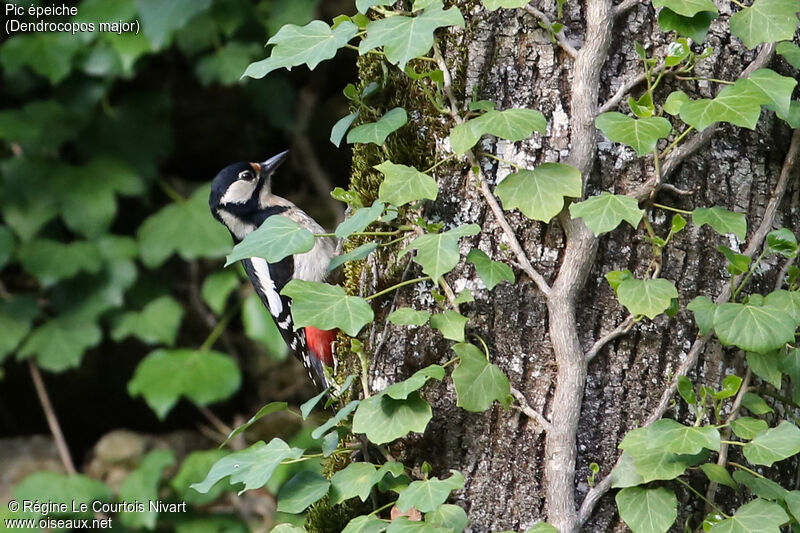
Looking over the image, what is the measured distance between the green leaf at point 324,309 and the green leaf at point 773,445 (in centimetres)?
56

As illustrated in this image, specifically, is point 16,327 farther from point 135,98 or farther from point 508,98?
point 508,98

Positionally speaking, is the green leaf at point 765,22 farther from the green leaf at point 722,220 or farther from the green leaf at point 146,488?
the green leaf at point 146,488

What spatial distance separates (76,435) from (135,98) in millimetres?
1600

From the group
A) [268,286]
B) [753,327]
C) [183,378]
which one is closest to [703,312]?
[753,327]

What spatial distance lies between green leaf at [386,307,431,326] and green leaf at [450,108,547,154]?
25 centimetres

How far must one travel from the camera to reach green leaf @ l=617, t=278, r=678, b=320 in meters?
1.16

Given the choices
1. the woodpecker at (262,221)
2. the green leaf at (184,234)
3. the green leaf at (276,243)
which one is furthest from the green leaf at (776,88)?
the green leaf at (184,234)

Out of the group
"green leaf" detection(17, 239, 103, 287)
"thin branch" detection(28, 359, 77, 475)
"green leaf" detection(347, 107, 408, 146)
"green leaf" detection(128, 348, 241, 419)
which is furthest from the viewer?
"thin branch" detection(28, 359, 77, 475)

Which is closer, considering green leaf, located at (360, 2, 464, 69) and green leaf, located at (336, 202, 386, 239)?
green leaf, located at (360, 2, 464, 69)

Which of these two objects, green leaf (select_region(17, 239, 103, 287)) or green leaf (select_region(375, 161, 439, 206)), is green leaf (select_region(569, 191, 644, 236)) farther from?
green leaf (select_region(17, 239, 103, 287))

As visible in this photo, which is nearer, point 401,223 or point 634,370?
point 634,370

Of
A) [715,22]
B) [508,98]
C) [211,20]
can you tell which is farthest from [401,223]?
[211,20]

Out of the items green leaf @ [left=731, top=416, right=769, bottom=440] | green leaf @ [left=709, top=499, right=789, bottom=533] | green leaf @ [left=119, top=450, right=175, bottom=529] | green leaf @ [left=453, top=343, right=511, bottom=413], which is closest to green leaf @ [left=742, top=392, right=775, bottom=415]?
green leaf @ [left=731, top=416, right=769, bottom=440]

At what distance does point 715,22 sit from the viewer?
1.27m
